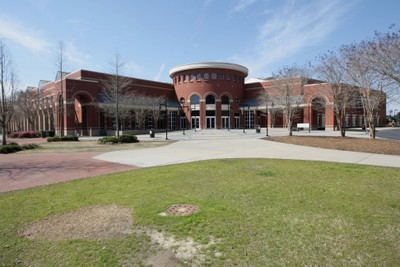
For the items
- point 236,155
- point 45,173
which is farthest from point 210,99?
point 45,173

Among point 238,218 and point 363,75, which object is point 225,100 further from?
point 238,218

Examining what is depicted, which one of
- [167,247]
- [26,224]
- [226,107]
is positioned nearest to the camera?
[167,247]

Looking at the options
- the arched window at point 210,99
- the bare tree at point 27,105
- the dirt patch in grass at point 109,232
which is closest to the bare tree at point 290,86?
the arched window at point 210,99

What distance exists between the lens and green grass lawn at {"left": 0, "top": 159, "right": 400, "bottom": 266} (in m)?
3.46

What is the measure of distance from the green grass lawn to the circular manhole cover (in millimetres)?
161

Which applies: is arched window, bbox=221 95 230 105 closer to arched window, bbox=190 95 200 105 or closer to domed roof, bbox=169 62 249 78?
arched window, bbox=190 95 200 105

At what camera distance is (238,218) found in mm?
4598

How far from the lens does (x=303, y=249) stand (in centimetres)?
355

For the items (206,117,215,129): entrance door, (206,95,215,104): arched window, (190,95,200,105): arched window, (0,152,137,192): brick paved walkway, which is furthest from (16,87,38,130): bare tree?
(0,152,137,192): brick paved walkway

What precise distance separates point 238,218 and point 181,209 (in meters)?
1.20

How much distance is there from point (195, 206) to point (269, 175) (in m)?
3.50

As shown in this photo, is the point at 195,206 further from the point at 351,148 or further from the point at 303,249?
the point at 351,148

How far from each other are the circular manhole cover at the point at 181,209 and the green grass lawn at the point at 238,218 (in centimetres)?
16

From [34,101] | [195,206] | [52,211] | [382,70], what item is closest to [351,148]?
[382,70]
